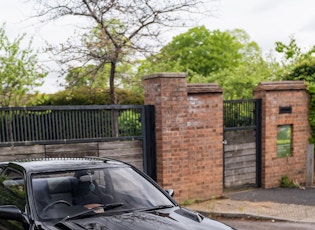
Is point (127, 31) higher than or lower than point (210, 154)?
higher

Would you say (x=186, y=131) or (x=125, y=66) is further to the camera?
(x=125, y=66)

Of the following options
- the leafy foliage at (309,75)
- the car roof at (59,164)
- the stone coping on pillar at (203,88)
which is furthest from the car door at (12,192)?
the leafy foliage at (309,75)

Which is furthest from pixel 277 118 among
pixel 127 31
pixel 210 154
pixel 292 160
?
pixel 127 31

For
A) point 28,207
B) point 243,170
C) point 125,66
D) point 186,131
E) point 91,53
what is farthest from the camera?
point 125,66

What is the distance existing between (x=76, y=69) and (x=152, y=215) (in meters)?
8.39

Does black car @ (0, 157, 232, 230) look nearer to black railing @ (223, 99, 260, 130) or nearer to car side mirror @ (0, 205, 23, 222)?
car side mirror @ (0, 205, 23, 222)

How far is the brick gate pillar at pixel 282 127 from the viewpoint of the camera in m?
10.0

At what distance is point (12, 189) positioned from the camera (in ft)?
14.5

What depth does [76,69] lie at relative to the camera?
11.7 m

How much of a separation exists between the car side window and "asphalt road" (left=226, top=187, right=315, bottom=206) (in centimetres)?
568

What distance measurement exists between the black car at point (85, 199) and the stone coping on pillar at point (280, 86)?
241 inches

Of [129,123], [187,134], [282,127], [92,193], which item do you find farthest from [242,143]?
[92,193]

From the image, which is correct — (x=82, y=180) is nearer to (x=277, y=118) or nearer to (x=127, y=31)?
(x=277, y=118)

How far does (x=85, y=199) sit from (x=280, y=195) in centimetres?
630
